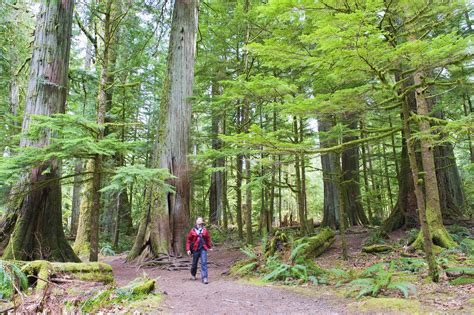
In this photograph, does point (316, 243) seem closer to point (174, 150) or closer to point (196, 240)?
point (196, 240)

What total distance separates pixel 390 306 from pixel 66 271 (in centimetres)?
461

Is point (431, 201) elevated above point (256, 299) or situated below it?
above

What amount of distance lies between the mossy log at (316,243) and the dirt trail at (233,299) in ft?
6.89

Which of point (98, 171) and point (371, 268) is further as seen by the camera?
point (98, 171)

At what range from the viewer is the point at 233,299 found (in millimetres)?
5219

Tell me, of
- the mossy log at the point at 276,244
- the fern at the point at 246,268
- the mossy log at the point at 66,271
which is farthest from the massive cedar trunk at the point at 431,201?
the mossy log at the point at 66,271

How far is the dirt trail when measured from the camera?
4.50 metres

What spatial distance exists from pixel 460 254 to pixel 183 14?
10190mm

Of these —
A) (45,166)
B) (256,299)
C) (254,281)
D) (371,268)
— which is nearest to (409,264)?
(371,268)

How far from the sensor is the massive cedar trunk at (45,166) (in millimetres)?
6172

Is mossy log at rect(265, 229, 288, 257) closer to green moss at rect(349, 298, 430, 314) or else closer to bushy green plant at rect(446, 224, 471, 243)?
green moss at rect(349, 298, 430, 314)

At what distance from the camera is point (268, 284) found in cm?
641

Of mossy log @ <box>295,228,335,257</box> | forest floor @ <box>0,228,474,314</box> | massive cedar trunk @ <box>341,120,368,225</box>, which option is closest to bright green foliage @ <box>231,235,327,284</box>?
mossy log @ <box>295,228,335,257</box>

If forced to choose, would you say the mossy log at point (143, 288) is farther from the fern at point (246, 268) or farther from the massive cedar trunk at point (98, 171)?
the fern at point (246, 268)
